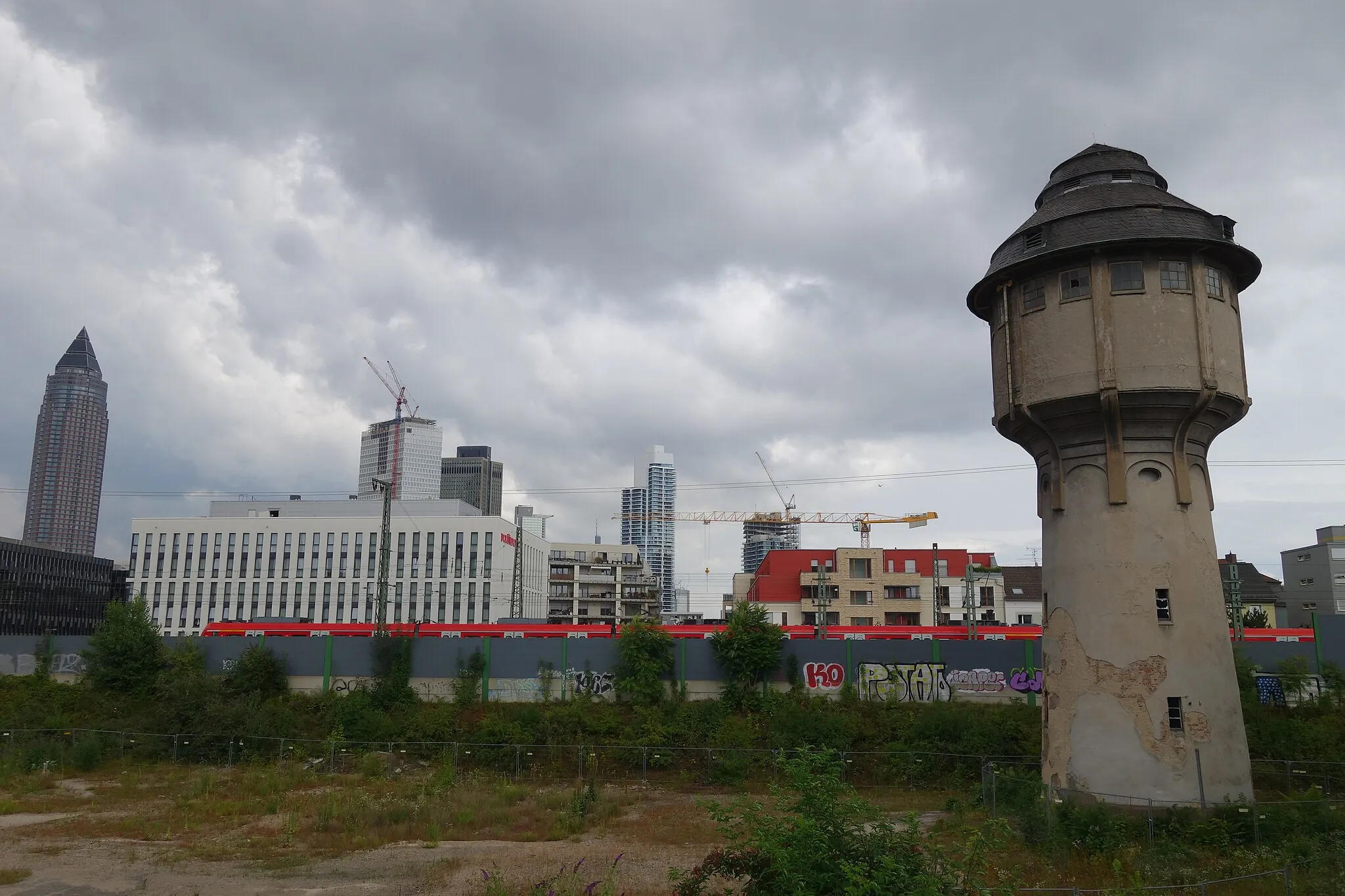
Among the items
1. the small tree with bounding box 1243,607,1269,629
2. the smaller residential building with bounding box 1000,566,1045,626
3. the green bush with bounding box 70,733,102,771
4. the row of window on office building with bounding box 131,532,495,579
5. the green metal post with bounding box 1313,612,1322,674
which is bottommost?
the green bush with bounding box 70,733,102,771

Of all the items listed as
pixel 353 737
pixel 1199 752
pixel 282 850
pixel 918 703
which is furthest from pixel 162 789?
pixel 1199 752

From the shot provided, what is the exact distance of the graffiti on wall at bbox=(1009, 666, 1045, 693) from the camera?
42969 millimetres

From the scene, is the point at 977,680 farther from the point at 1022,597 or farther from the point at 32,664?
the point at 1022,597

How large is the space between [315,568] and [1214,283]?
114 metres

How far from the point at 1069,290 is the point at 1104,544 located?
24.2 ft

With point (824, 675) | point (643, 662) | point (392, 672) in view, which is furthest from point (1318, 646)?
point (392, 672)

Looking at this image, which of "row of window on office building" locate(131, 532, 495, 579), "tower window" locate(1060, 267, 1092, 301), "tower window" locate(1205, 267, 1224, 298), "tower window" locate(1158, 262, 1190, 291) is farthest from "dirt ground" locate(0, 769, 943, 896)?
"row of window on office building" locate(131, 532, 495, 579)

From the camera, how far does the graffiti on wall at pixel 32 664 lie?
50625 millimetres

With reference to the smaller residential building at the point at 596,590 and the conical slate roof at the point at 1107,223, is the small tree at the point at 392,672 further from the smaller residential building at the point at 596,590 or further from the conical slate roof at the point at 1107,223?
the smaller residential building at the point at 596,590

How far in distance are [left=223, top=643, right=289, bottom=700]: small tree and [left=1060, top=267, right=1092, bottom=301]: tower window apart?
42.7 metres

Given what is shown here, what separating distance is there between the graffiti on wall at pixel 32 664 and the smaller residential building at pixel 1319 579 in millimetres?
105461

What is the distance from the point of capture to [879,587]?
321 feet

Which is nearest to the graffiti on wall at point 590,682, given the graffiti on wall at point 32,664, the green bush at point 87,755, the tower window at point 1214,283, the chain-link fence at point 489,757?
the chain-link fence at point 489,757

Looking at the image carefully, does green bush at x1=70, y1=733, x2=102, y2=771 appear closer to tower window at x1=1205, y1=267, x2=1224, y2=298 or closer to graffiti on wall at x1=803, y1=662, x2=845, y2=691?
graffiti on wall at x1=803, y1=662, x2=845, y2=691
